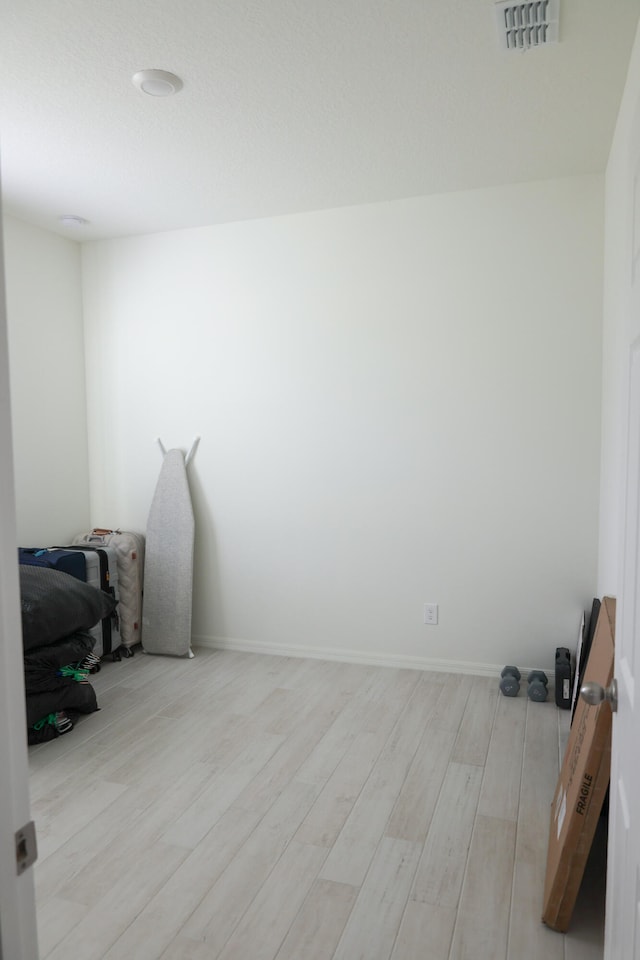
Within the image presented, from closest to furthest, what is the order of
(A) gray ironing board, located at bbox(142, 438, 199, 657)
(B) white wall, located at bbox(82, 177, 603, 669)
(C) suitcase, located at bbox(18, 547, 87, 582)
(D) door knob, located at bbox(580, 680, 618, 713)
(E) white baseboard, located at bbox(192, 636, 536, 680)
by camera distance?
(D) door knob, located at bbox(580, 680, 618, 713) → (B) white wall, located at bbox(82, 177, 603, 669) → (C) suitcase, located at bbox(18, 547, 87, 582) → (E) white baseboard, located at bbox(192, 636, 536, 680) → (A) gray ironing board, located at bbox(142, 438, 199, 657)

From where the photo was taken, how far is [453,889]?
6.77 ft

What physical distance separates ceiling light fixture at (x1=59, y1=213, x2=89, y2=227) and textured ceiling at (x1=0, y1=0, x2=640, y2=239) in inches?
4.5

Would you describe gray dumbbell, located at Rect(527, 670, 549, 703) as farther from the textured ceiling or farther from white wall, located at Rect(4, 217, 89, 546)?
white wall, located at Rect(4, 217, 89, 546)

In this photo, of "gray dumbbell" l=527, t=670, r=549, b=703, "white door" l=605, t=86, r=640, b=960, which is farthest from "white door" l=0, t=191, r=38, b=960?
"gray dumbbell" l=527, t=670, r=549, b=703

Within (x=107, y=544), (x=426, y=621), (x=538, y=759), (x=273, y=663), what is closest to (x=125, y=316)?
(x=107, y=544)

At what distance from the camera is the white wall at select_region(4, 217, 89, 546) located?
13.0 feet

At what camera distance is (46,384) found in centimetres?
418

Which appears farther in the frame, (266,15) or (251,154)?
(251,154)

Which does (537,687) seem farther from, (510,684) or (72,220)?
(72,220)

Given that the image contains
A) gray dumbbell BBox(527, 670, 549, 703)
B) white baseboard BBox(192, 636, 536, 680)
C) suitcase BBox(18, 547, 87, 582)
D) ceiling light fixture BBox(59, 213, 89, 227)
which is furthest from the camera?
ceiling light fixture BBox(59, 213, 89, 227)

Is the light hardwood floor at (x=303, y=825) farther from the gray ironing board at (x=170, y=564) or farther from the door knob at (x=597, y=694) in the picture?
the door knob at (x=597, y=694)

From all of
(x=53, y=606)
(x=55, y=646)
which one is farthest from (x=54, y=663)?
(x=53, y=606)

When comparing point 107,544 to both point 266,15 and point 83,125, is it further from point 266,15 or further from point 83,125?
point 266,15

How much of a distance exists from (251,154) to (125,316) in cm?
164
